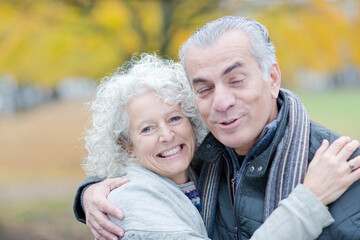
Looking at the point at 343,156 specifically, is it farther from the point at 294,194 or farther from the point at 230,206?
the point at 230,206

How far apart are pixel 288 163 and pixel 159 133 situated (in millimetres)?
767

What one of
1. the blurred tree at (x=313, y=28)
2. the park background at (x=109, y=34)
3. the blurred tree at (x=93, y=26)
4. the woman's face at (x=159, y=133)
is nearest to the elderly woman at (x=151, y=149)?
the woman's face at (x=159, y=133)

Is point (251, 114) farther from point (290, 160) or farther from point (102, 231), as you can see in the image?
point (102, 231)

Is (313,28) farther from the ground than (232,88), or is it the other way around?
(313,28)

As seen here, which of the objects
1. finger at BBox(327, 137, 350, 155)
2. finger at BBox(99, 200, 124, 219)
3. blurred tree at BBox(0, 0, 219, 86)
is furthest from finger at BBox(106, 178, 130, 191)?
blurred tree at BBox(0, 0, 219, 86)

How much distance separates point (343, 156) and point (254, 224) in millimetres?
550

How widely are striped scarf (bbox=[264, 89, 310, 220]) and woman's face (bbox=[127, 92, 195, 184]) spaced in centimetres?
61

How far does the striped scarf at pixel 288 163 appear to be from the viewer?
6.13 feet

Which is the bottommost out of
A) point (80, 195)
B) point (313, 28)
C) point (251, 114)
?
point (251, 114)

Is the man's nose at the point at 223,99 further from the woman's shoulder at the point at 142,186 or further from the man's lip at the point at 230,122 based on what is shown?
the woman's shoulder at the point at 142,186

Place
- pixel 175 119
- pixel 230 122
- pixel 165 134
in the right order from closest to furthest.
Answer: pixel 230 122
pixel 165 134
pixel 175 119

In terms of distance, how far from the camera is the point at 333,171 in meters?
1.76

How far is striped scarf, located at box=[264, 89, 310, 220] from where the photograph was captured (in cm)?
187

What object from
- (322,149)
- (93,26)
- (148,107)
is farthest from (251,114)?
(93,26)
